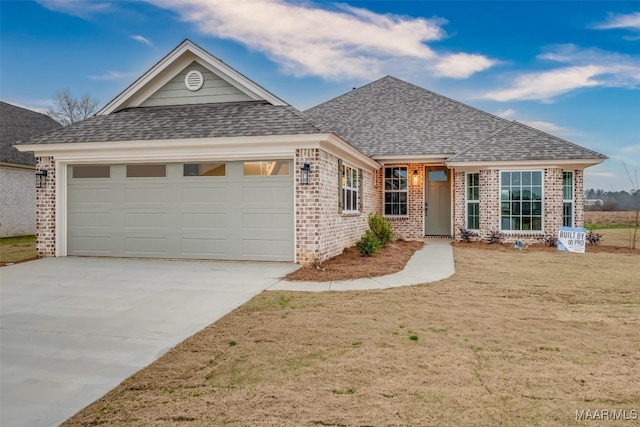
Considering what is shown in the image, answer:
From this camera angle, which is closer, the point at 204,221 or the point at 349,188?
the point at 204,221

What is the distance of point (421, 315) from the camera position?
5.68m

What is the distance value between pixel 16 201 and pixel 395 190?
1730 cm

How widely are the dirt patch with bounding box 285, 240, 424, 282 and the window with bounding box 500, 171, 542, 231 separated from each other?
4707 millimetres

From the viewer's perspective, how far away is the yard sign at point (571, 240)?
13.2 metres

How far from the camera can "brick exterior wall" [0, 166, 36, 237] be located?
1891 centimetres

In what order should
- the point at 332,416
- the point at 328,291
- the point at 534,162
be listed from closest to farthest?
the point at 332,416 → the point at 328,291 → the point at 534,162

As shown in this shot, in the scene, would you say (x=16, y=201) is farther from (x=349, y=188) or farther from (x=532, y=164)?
(x=532, y=164)

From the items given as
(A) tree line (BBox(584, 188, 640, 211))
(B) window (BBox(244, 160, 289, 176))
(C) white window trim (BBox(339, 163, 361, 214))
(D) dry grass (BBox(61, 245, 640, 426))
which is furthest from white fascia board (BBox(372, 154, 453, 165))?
(A) tree line (BBox(584, 188, 640, 211))

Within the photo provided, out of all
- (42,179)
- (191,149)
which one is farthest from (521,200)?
(42,179)

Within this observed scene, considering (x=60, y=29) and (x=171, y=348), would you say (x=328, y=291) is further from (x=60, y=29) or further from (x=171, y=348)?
(x=60, y=29)

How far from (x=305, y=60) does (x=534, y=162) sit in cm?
1081

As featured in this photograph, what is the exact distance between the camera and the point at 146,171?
10.9 metres

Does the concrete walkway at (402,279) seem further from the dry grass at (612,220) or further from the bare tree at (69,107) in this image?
the bare tree at (69,107)

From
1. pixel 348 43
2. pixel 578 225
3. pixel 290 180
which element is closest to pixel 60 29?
pixel 348 43
